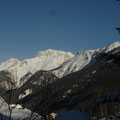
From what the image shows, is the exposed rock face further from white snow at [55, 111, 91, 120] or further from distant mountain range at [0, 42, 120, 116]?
white snow at [55, 111, 91, 120]

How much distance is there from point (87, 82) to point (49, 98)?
17370 cm

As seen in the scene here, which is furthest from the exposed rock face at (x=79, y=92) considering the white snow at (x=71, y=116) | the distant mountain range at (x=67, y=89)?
the white snow at (x=71, y=116)

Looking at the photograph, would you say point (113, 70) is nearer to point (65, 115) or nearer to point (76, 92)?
point (76, 92)

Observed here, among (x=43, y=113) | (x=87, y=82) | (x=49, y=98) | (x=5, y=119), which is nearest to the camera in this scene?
(x=43, y=113)

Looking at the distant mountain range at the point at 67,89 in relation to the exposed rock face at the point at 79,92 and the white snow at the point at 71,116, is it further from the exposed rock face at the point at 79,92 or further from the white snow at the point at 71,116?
the white snow at the point at 71,116

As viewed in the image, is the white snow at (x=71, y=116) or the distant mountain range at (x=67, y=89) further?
the white snow at (x=71, y=116)

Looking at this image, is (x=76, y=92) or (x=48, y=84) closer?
(x=48, y=84)

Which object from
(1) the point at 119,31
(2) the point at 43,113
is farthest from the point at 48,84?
(1) the point at 119,31

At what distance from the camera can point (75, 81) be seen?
188 metres

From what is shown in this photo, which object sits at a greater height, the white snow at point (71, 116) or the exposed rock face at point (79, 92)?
the exposed rock face at point (79, 92)

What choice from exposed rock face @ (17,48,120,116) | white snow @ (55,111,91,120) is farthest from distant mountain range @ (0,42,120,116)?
white snow @ (55,111,91,120)

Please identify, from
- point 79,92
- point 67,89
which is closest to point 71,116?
point 79,92

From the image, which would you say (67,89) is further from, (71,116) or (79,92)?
(71,116)

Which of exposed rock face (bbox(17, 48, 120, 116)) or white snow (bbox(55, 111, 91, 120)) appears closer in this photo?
exposed rock face (bbox(17, 48, 120, 116))
